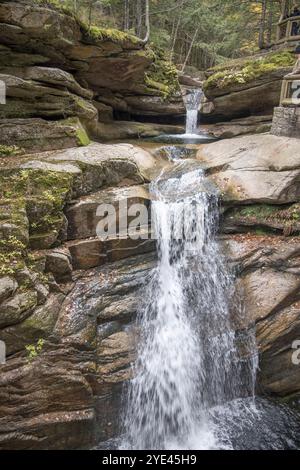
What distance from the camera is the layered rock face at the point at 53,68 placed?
870 centimetres

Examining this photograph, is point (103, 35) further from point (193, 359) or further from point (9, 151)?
point (193, 359)

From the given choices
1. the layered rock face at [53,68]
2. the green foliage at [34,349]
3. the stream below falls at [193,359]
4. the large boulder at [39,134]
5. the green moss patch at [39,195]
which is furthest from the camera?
the large boulder at [39,134]

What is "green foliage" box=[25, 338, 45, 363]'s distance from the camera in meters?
6.26

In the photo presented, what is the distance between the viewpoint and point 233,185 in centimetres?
977

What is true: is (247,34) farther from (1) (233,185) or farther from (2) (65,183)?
(2) (65,183)

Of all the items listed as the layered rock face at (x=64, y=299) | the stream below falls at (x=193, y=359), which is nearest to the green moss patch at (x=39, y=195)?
the layered rock face at (x=64, y=299)

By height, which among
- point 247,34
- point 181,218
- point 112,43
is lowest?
point 181,218

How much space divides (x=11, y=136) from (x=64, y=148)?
1.46 m

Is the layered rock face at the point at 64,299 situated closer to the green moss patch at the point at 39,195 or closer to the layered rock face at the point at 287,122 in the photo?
the green moss patch at the point at 39,195

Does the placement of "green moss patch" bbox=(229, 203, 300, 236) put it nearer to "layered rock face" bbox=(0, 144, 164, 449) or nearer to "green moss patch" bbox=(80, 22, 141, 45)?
"layered rock face" bbox=(0, 144, 164, 449)

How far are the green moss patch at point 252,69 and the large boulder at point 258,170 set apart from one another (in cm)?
385

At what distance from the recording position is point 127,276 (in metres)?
8.03
